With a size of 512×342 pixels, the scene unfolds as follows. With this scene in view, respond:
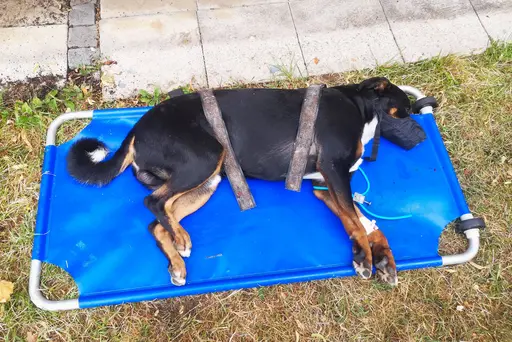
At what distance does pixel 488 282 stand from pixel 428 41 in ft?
8.34

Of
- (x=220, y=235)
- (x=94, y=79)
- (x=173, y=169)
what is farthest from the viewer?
(x=94, y=79)

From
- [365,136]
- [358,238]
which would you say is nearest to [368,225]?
[358,238]

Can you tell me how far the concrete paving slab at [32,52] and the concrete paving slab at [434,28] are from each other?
11.0ft

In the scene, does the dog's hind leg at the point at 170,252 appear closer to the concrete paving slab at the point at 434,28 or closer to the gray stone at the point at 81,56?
the gray stone at the point at 81,56

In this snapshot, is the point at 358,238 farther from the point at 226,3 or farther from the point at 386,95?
the point at 226,3

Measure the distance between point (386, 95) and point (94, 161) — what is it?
2226mm

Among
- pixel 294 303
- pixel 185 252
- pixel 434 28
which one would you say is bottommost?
pixel 294 303

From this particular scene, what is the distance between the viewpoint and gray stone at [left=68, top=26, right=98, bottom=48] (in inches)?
171

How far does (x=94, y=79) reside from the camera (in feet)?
13.7

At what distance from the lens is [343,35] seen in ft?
15.2

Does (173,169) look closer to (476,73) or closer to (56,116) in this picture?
(56,116)

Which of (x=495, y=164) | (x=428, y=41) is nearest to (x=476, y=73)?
(x=428, y=41)

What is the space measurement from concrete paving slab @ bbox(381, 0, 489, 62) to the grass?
145 cm

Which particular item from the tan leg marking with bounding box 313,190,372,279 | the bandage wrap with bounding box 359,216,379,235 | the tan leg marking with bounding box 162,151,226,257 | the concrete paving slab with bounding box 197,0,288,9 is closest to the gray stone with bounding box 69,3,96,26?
the concrete paving slab with bounding box 197,0,288,9
